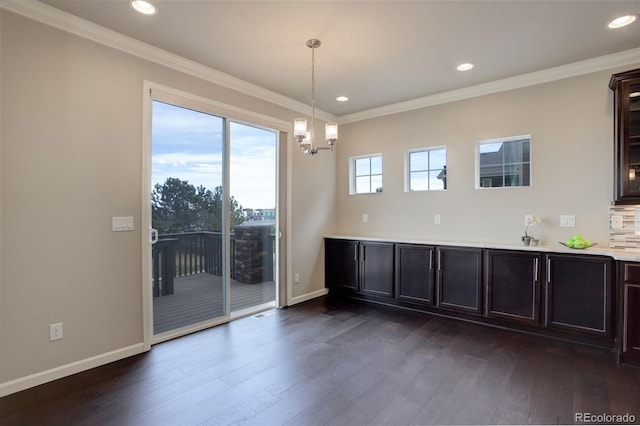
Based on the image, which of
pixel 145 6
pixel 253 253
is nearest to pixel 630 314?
pixel 253 253

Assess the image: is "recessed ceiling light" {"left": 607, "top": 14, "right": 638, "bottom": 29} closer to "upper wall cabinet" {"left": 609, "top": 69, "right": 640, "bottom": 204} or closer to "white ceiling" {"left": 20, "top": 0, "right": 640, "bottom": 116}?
"white ceiling" {"left": 20, "top": 0, "right": 640, "bottom": 116}

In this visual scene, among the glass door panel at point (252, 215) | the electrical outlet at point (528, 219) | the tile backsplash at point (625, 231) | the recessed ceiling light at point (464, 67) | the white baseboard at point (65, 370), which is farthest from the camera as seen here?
the glass door panel at point (252, 215)

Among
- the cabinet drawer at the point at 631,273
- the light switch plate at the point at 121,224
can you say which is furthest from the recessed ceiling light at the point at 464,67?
the light switch plate at the point at 121,224

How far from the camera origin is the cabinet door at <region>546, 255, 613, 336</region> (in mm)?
3031

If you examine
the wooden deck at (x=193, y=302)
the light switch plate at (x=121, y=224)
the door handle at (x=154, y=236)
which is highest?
the light switch plate at (x=121, y=224)

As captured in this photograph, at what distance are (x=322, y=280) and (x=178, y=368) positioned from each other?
2.72m

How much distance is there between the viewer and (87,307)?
273 cm

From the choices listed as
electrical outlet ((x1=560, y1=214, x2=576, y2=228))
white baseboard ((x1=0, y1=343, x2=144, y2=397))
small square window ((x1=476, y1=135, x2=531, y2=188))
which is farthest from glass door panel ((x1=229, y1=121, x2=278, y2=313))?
electrical outlet ((x1=560, y1=214, x2=576, y2=228))

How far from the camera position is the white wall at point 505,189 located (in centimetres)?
337

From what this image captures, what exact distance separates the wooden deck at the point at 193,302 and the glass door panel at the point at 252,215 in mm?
25

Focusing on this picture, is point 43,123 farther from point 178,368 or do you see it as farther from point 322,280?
point 322,280

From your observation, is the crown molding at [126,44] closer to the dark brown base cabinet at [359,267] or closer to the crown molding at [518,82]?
the crown molding at [518,82]

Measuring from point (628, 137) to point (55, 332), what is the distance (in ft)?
17.2

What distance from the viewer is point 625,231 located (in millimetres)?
3199
